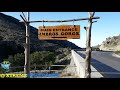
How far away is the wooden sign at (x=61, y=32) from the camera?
17.0m

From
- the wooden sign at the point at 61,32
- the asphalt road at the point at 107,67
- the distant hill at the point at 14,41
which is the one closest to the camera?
the wooden sign at the point at 61,32

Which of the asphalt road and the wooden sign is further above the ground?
the wooden sign

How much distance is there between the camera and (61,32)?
55.4ft

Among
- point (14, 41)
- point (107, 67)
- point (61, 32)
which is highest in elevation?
point (14, 41)

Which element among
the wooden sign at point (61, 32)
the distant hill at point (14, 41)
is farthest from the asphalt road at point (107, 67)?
the distant hill at point (14, 41)

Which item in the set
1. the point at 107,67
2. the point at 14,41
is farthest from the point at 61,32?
the point at 14,41

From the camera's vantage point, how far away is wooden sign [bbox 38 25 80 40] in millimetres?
16953

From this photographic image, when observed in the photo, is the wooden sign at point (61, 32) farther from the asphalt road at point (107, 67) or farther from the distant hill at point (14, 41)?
the distant hill at point (14, 41)

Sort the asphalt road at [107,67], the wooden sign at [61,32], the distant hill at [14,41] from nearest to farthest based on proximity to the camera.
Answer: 1. the wooden sign at [61,32]
2. the asphalt road at [107,67]
3. the distant hill at [14,41]

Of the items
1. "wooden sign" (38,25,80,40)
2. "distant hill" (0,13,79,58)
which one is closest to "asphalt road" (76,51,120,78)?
"wooden sign" (38,25,80,40)

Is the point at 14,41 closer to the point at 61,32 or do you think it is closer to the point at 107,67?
the point at 107,67

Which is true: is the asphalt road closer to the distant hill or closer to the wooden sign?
the wooden sign
